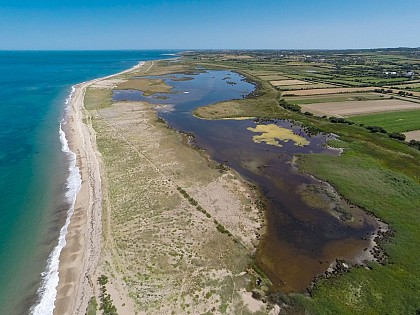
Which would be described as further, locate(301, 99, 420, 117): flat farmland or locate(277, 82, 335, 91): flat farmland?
locate(277, 82, 335, 91): flat farmland

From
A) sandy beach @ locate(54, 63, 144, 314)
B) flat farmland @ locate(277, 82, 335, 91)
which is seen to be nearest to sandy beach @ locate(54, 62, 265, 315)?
sandy beach @ locate(54, 63, 144, 314)

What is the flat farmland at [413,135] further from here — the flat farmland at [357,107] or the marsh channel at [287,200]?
the flat farmland at [357,107]

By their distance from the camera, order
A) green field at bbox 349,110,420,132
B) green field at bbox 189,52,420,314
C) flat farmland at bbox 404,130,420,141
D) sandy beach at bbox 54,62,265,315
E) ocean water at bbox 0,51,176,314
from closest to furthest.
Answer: green field at bbox 189,52,420,314 < sandy beach at bbox 54,62,265,315 < ocean water at bbox 0,51,176,314 < flat farmland at bbox 404,130,420,141 < green field at bbox 349,110,420,132

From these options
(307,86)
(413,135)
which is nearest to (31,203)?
(413,135)

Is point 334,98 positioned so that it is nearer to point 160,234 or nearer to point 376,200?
point 376,200

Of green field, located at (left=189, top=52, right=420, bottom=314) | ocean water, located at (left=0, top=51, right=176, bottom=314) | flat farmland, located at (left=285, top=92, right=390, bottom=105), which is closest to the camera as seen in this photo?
green field, located at (left=189, top=52, right=420, bottom=314)

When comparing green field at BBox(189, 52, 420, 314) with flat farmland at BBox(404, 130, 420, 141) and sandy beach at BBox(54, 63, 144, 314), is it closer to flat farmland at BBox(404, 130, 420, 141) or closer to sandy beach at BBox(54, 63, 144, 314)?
flat farmland at BBox(404, 130, 420, 141)

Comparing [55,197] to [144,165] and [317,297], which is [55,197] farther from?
[317,297]

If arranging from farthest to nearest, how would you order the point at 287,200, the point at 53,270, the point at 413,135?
the point at 413,135, the point at 287,200, the point at 53,270

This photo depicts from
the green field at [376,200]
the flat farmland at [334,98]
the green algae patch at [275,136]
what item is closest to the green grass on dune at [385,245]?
the green field at [376,200]
